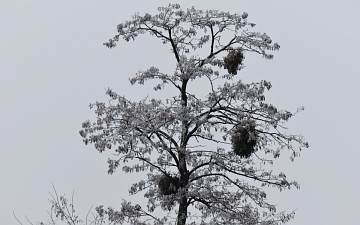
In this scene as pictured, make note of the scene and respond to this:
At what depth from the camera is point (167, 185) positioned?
14852 millimetres

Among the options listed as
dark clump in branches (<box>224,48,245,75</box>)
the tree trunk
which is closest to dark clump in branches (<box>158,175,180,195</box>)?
the tree trunk

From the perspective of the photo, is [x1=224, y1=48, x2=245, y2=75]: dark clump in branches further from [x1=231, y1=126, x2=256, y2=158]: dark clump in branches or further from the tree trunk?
the tree trunk

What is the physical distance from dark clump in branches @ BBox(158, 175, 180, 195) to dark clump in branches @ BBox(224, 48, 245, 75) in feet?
8.77

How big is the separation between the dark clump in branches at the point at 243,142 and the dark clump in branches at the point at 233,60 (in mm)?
1442

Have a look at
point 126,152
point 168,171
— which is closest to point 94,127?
point 126,152

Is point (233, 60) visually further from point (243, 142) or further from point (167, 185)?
point (167, 185)

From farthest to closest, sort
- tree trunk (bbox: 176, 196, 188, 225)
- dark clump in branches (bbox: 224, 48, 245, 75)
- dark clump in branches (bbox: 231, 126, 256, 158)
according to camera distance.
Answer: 1. tree trunk (bbox: 176, 196, 188, 225)
2. dark clump in branches (bbox: 224, 48, 245, 75)
3. dark clump in branches (bbox: 231, 126, 256, 158)

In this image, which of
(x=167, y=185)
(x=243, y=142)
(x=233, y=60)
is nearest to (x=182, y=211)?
(x=167, y=185)

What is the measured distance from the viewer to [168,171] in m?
15.2

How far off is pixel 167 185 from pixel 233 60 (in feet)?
9.98

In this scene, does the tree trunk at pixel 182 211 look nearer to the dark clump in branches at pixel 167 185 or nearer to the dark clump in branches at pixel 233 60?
the dark clump in branches at pixel 167 185

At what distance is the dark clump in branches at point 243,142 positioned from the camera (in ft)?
46.0

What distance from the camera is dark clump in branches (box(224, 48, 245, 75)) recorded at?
1479 cm

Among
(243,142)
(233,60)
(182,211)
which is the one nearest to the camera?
(243,142)
